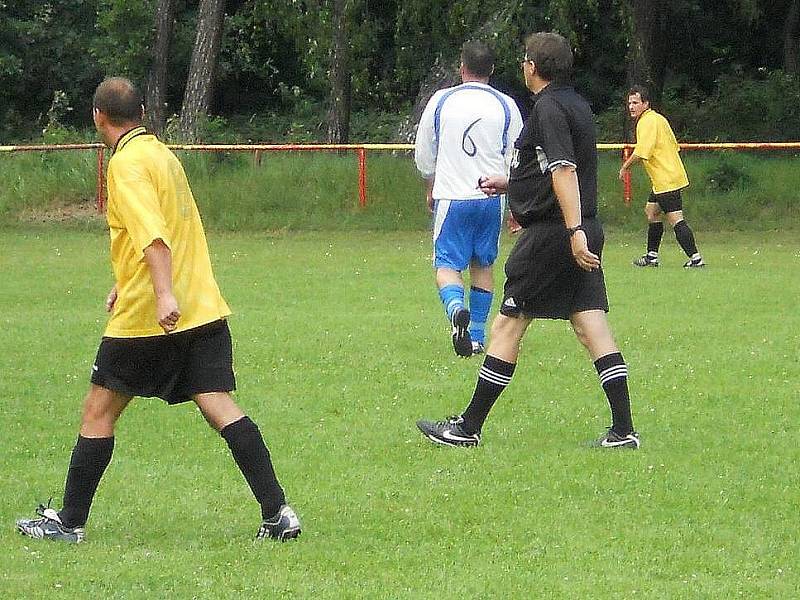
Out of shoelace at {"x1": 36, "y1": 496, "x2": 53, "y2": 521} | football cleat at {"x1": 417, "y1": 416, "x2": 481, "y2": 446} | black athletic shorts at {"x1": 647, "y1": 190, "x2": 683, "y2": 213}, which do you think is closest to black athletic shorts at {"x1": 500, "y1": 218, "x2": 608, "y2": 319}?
football cleat at {"x1": 417, "y1": 416, "x2": 481, "y2": 446}

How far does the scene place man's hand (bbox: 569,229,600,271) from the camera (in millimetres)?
6535

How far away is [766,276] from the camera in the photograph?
15031 millimetres

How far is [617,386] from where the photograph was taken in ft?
22.7

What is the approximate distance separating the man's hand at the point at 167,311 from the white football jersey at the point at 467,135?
15.0 ft

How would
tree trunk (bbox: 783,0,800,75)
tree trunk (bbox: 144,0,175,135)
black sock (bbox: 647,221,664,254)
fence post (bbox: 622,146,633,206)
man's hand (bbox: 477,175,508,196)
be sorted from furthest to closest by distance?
tree trunk (bbox: 144,0,175,135), tree trunk (bbox: 783,0,800,75), fence post (bbox: 622,146,633,206), black sock (bbox: 647,221,664,254), man's hand (bbox: 477,175,508,196)

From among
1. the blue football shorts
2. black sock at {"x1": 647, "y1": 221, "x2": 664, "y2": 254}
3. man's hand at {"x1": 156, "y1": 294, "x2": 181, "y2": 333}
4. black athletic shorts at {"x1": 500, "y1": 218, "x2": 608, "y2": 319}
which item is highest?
man's hand at {"x1": 156, "y1": 294, "x2": 181, "y2": 333}

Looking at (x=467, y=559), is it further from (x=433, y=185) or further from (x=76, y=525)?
(x=433, y=185)

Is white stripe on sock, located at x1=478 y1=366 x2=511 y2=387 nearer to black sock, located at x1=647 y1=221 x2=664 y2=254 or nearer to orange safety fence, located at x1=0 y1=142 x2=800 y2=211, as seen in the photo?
black sock, located at x1=647 y1=221 x2=664 y2=254

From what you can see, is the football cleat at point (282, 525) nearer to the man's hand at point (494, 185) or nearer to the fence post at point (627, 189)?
the man's hand at point (494, 185)

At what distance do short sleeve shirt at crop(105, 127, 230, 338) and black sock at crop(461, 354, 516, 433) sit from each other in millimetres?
1890

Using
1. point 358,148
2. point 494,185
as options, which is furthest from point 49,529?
point 358,148

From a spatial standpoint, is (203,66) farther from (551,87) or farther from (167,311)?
(167,311)

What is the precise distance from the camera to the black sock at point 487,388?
6.95 meters

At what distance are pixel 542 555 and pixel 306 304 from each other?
25.4ft
